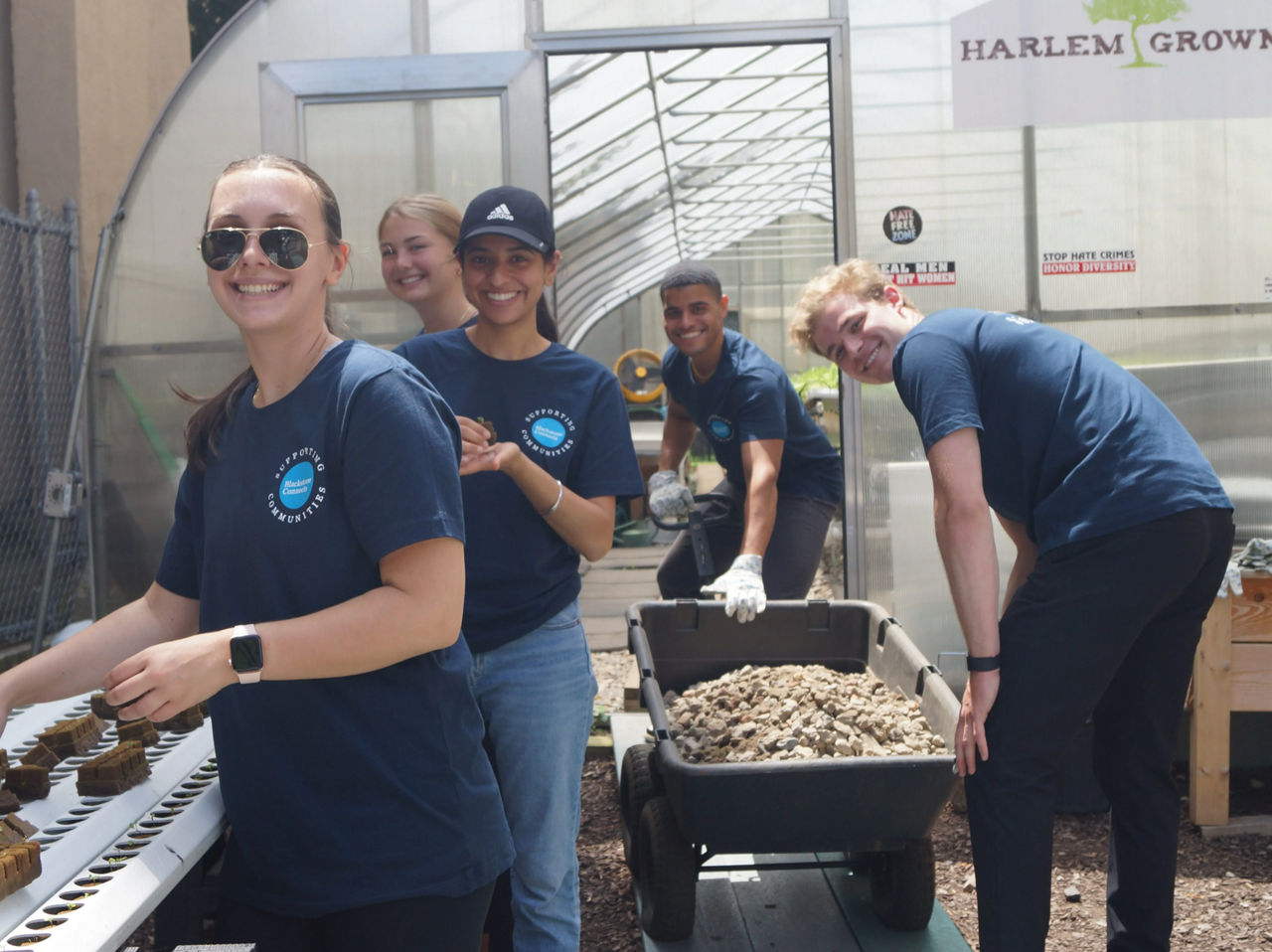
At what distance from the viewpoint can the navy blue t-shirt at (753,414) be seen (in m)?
4.43

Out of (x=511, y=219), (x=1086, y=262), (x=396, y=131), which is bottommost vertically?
(x=511, y=219)

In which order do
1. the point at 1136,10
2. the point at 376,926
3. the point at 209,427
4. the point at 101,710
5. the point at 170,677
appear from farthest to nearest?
1. the point at 1136,10
2. the point at 101,710
3. the point at 209,427
4. the point at 376,926
5. the point at 170,677

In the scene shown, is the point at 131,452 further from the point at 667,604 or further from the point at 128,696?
the point at 128,696

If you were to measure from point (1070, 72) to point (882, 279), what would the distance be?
2208mm

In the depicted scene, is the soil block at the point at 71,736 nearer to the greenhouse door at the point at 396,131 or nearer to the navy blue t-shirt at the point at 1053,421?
the navy blue t-shirt at the point at 1053,421

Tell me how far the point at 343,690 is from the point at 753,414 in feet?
9.68

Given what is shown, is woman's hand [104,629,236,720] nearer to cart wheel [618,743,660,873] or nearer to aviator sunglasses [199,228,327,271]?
aviator sunglasses [199,228,327,271]

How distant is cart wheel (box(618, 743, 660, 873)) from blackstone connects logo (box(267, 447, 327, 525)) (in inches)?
88.4

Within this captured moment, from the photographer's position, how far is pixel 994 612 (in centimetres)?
281

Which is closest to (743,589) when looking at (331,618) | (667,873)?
(667,873)

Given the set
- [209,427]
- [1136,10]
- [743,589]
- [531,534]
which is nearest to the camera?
[209,427]

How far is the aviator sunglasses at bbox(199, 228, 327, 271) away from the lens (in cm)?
168

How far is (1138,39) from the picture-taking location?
16.0 ft

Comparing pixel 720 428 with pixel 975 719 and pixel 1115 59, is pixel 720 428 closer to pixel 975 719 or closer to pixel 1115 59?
pixel 975 719
